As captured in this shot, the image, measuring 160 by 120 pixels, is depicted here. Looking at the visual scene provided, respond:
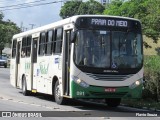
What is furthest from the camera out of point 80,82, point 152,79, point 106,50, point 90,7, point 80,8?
point 80,8

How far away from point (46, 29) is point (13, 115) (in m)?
6.53

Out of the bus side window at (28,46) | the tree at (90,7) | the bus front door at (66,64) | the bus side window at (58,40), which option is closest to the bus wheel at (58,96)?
the bus front door at (66,64)

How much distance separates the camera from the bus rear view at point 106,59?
15.4 meters

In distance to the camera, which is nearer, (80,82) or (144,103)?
(80,82)

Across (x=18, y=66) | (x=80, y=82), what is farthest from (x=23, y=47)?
(x=80, y=82)

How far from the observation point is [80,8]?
90500 millimetres

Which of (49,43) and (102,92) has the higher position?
(49,43)

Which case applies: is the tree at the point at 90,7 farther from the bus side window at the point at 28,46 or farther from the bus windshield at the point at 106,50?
the bus windshield at the point at 106,50

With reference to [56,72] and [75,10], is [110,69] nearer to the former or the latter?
[56,72]

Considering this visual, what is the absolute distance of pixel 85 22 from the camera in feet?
51.7

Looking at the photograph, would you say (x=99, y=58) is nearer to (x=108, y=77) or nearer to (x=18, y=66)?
(x=108, y=77)

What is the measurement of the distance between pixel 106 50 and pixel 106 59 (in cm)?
31

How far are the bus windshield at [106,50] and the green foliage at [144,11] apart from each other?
16015 mm

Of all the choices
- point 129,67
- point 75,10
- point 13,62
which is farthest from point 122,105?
point 75,10
